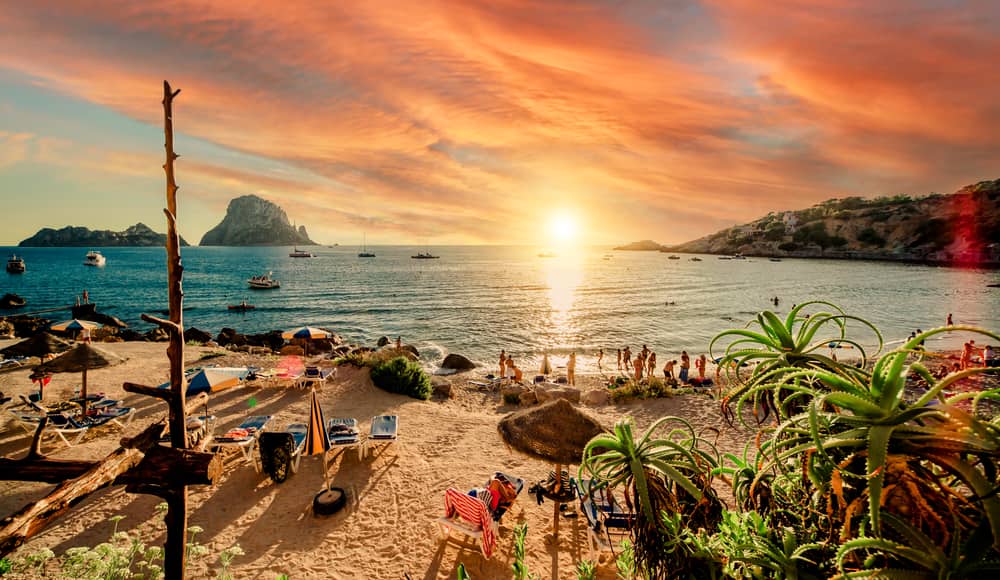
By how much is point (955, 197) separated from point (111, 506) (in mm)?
185442

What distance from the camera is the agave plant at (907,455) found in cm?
169

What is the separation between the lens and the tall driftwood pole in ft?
15.5

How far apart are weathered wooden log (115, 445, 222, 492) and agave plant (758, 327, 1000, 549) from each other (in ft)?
17.3

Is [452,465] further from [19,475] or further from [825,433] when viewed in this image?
[825,433]

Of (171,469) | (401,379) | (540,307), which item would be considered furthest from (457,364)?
(540,307)

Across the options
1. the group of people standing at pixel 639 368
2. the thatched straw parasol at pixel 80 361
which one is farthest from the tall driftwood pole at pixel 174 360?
the group of people standing at pixel 639 368

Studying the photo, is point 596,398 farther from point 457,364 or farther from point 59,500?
point 59,500

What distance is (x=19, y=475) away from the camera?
4.08 meters

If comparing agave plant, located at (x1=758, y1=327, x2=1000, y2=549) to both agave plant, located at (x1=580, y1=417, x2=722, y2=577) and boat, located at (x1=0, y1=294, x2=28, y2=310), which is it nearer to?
agave plant, located at (x1=580, y1=417, x2=722, y2=577)

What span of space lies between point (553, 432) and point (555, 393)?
438 inches

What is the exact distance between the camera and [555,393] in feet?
60.6

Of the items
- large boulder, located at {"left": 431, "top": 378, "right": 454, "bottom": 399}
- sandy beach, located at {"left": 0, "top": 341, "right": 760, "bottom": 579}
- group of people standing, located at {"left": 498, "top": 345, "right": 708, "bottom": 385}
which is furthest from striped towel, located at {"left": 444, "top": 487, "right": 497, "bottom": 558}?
group of people standing, located at {"left": 498, "top": 345, "right": 708, "bottom": 385}

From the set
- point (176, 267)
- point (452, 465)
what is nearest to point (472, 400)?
point (452, 465)

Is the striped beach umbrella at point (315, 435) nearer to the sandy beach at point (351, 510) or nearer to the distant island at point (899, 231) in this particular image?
the sandy beach at point (351, 510)
